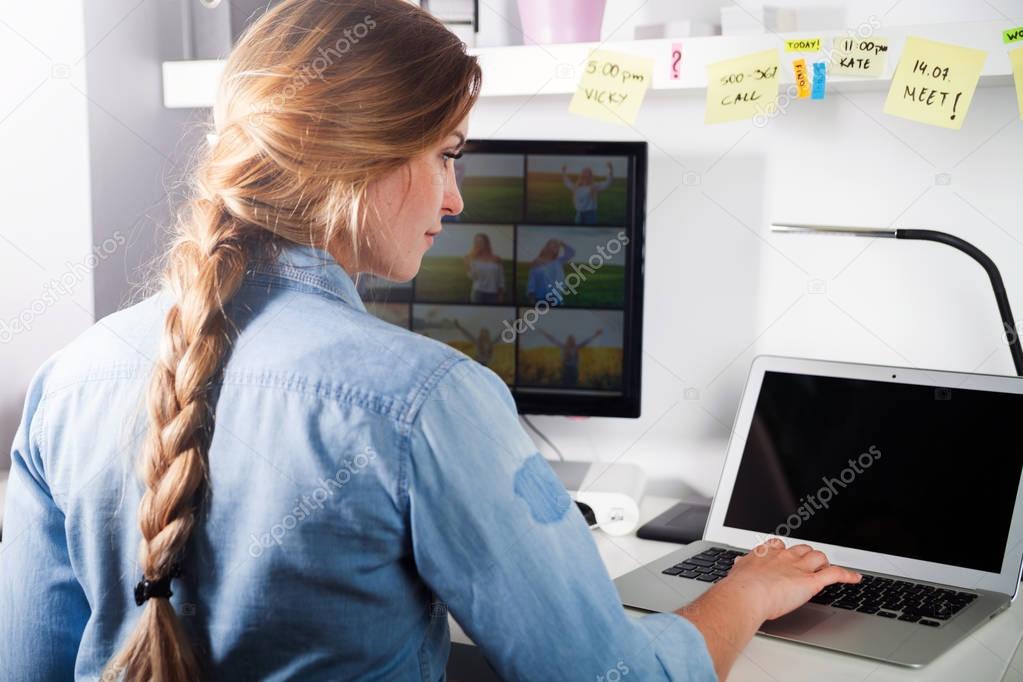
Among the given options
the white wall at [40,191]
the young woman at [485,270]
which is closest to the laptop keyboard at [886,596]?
the young woman at [485,270]

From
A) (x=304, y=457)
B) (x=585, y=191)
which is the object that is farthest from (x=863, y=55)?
(x=304, y=457)

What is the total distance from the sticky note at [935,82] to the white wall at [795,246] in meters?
0.14

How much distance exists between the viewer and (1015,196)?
1309 millimetres

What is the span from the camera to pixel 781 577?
3.12 feet

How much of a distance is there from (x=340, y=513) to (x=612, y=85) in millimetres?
872

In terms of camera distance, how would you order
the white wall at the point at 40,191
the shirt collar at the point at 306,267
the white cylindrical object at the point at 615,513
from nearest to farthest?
the shirt collar at the point at 306,267
the white cylindrical object at the point at 615,513
the white wall at the point at 40,191

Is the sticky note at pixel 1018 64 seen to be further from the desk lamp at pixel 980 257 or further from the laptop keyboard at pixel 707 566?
the laptop keyboard at pixel 707 566

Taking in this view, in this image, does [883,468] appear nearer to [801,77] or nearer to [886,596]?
[886,596]

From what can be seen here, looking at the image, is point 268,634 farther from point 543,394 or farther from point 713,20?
point 713,20

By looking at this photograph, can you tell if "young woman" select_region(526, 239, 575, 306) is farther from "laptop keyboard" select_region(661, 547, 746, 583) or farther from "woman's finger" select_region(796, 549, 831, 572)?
"woman's finger" select_region(796, 549, 831, 572)

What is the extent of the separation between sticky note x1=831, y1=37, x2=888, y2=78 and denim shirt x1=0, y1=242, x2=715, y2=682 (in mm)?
764

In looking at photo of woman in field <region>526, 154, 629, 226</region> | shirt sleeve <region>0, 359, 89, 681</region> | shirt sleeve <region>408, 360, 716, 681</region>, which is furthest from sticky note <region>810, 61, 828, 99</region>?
shirt sleeve <region>0, 359, 89, 681</region>

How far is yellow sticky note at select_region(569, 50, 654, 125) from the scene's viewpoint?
52.5 inches

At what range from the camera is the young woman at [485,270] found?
1405 millimetres
